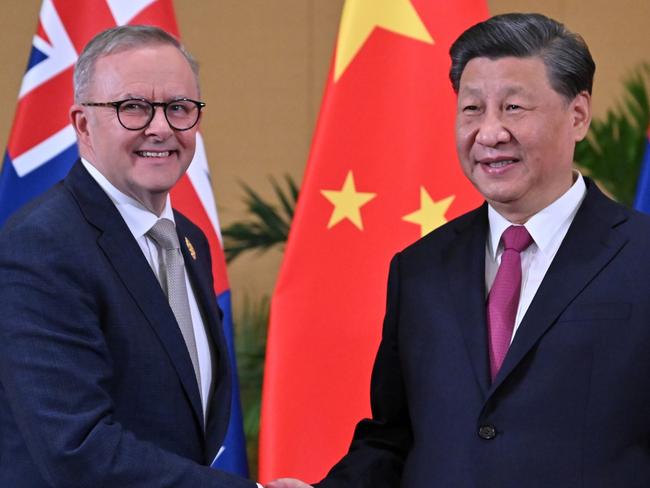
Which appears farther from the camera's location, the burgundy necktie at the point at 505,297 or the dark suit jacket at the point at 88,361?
the burgundy necktie at the point at 505,297

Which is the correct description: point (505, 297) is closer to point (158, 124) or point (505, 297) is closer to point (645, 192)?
point (158, 124)

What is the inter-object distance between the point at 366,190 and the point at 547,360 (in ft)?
4.22

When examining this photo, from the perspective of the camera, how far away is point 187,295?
1869 mm

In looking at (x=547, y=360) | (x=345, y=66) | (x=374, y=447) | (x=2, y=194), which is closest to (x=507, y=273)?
(x=547, y=360)

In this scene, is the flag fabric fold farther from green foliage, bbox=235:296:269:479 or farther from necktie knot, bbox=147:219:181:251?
green foliage, bbox=235:296:269:479

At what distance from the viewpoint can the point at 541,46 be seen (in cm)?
172

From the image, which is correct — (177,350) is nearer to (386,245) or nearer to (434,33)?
(386,245)

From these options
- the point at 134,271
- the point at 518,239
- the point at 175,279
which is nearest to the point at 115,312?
the point at 134,271

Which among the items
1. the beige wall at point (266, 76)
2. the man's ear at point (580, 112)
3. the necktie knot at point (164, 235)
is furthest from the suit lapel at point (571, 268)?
the beige wall at point (266, 76)

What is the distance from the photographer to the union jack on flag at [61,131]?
2.89m

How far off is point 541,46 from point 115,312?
827 mm

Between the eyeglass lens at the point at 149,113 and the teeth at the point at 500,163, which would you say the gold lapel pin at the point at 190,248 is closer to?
the eyeglass lens at the point at 149,113

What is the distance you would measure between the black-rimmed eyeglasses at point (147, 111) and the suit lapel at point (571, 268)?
0.67 meters

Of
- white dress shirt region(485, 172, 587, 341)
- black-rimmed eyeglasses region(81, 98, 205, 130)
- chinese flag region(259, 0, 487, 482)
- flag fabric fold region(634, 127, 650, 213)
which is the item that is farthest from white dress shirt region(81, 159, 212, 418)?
flag fabric fold region(634, 127, 650, 213)
